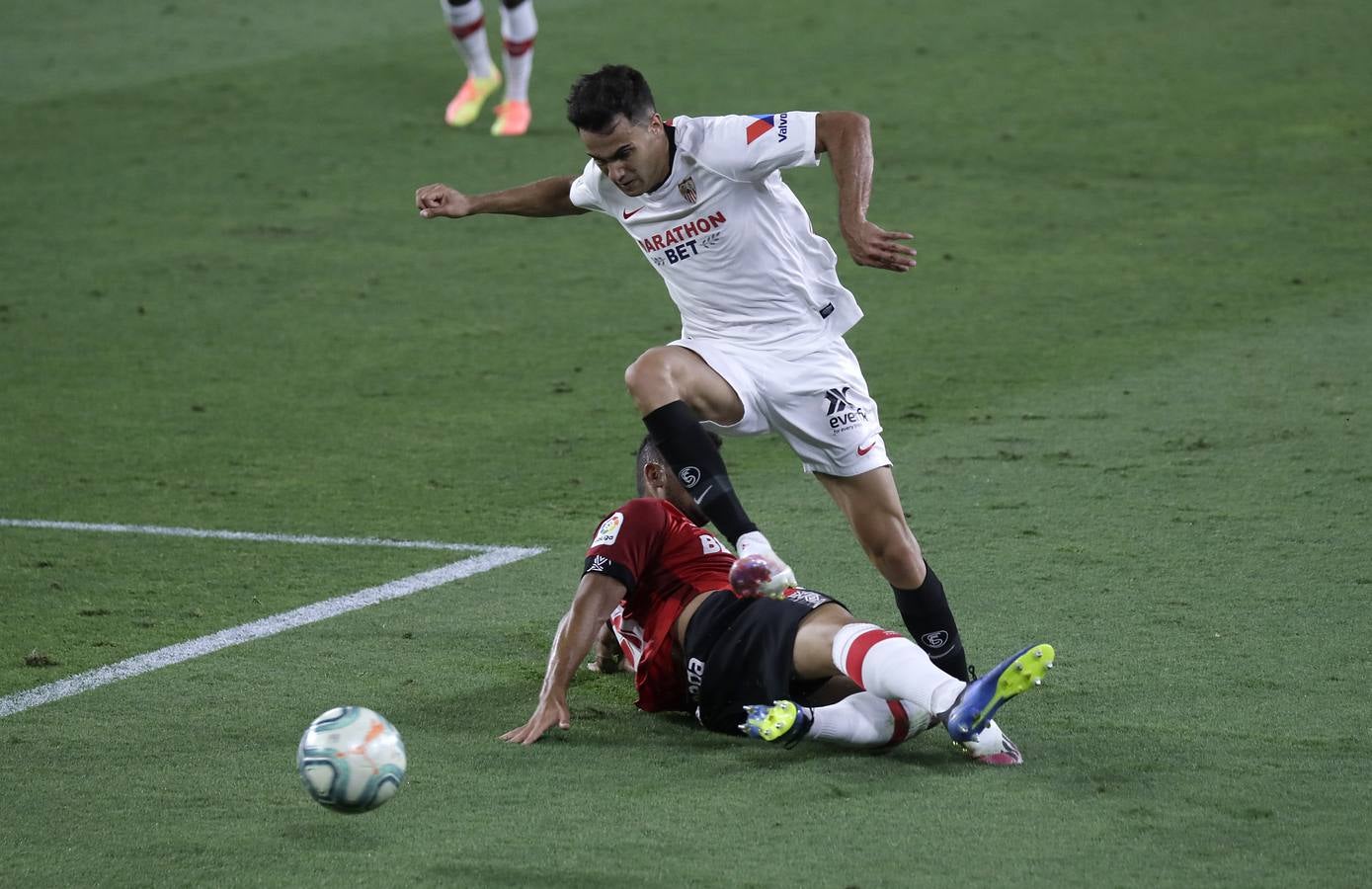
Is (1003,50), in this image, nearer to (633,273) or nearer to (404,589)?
(633,273)

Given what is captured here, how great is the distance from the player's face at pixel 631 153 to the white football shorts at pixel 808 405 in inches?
16.6

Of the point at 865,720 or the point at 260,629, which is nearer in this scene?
the point at 865,720

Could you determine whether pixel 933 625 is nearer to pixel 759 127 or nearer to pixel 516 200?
pixel 759 127

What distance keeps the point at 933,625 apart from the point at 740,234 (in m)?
1.11

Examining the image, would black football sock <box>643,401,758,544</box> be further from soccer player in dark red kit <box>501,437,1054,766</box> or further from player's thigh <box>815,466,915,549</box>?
player's thigh <box>815,466,915,549</box>

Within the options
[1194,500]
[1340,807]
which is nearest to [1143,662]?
[1340,807]

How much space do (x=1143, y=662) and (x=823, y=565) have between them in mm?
A: 1341

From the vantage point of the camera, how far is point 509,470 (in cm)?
729

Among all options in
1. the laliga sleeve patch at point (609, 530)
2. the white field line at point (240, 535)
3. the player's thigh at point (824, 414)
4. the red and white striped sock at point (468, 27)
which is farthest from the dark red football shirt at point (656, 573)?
the red and white striped sock at point (468, 27)

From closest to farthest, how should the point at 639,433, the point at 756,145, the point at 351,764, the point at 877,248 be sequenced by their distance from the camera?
the point at 351,764 < the point at 877,248 < the point at 756,145 < the point at 639,433

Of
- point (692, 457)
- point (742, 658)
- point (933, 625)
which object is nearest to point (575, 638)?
point (742, 658)

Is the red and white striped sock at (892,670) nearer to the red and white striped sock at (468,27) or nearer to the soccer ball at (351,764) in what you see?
the soccer ball at (351,764)

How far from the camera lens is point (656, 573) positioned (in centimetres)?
456

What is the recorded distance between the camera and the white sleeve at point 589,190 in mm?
4755
